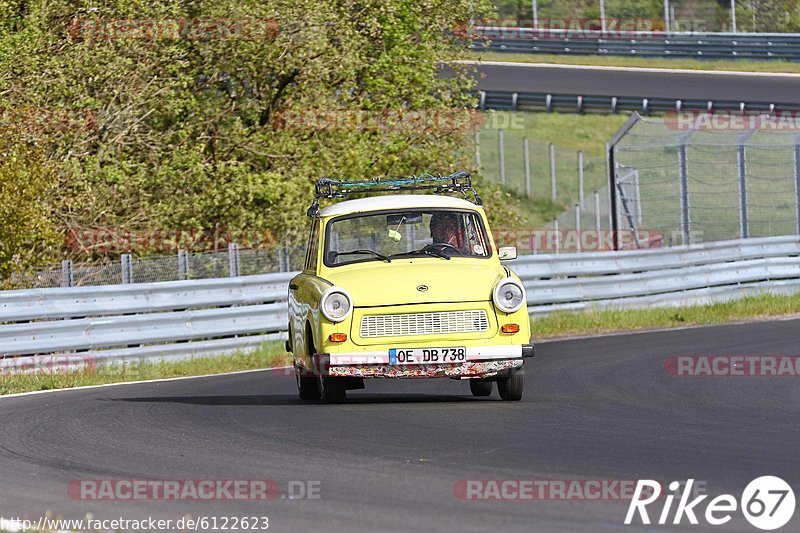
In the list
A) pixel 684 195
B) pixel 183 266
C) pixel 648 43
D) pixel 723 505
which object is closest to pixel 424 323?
pixel 723 505

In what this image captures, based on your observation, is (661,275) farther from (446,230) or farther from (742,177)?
(446,230)

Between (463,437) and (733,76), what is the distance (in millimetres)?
39945

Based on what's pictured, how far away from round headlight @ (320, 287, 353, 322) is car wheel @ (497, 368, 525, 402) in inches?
54.3

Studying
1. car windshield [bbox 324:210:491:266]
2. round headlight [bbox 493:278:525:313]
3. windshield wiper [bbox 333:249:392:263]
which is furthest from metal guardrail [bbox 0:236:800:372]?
round headlight [bbox 493:278:525:313]

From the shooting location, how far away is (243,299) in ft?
61.2

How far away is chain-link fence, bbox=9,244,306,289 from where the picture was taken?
61.2 feet

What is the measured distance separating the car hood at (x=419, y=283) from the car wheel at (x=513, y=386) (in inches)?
26.9

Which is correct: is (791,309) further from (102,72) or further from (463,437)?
(463,437)

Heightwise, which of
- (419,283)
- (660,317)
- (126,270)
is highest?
(419,283)

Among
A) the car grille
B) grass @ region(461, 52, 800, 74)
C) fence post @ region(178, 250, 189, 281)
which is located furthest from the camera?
grass @ region(461, 52, 800, 74)

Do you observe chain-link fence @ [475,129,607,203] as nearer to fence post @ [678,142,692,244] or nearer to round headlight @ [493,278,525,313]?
fence post @ [678,142,692,244]

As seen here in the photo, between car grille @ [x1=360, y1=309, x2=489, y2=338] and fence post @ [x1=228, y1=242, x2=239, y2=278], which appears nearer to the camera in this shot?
car grille @ [x1=360, y1=309, x2=489, y2=338]

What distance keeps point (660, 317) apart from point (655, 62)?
3005 cm

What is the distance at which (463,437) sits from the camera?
919 centimetres
